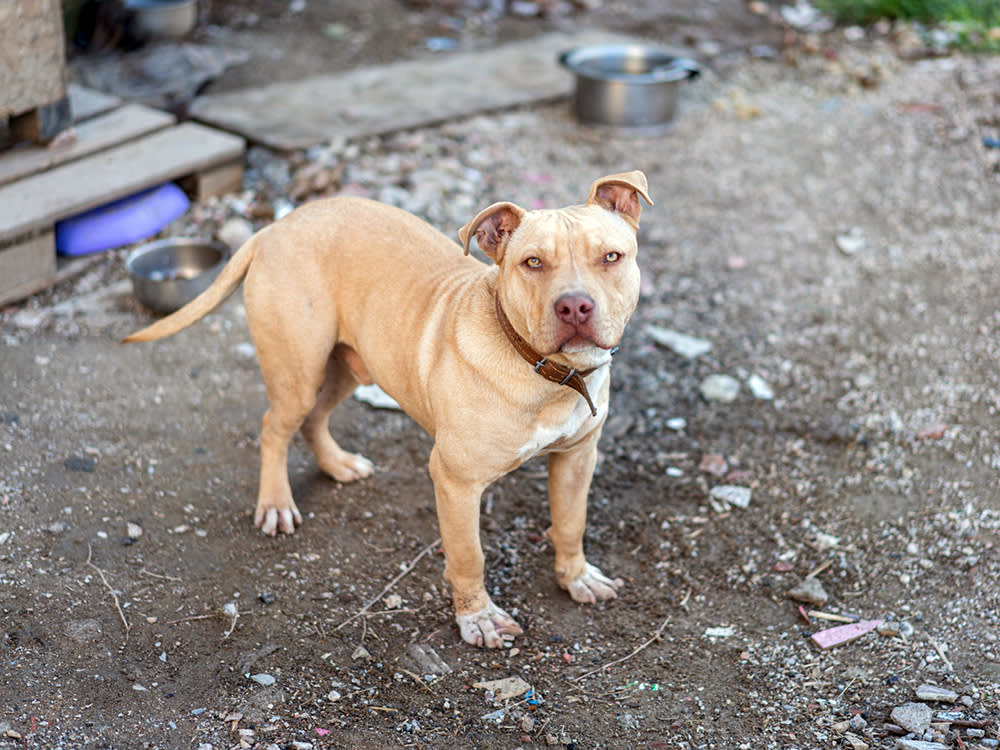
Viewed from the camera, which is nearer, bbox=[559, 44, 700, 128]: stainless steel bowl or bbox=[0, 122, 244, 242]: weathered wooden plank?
bbox=[0, 122, 244, 242]: weathered wooden plank

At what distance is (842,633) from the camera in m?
3.76

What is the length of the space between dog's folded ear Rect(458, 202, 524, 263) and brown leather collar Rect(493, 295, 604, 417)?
0.18 m

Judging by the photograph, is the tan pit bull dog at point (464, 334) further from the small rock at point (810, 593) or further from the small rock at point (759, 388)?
the small rock at point (759, 388)

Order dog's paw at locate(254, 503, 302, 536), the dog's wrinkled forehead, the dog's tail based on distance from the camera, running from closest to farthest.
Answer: the dog's wrinkled forehead → the dog's tail → dog's paw at locate(254, 503, 302, 536)

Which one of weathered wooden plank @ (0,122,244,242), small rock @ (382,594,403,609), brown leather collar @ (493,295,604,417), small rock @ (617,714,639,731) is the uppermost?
brown leather collar @ (493,295,604,417)

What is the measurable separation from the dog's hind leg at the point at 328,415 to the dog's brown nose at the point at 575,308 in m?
1.28

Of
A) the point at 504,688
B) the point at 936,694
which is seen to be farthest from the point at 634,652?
the point at 936,694

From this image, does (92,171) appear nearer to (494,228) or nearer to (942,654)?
(494,228)

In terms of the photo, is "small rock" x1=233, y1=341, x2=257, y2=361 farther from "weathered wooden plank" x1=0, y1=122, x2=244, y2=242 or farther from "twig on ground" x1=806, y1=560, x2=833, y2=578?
"twig on ground" x1=806, y1=560, x2=833, y2=578

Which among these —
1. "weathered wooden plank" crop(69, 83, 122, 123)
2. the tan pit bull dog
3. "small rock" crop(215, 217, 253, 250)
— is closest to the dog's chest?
the tan pit bull dog

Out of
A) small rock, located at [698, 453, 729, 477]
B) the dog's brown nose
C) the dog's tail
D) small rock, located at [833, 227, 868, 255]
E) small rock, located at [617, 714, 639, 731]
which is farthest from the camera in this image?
small rock, located at [833, 227, 868, 255]

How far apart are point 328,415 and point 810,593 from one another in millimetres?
2167

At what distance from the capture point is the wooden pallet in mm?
5496

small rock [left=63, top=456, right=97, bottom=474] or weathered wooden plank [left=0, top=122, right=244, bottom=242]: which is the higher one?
weathered wooden plank [left=0, top=122, right=244, bottom=242]
